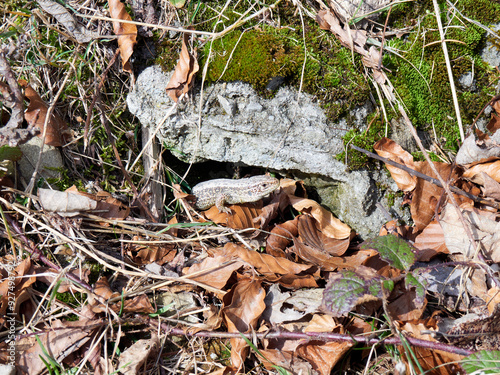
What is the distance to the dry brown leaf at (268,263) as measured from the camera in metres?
2.92

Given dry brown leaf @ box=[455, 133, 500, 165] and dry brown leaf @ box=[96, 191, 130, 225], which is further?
dry brown leaf @ box=[96, 191, 130, 225]

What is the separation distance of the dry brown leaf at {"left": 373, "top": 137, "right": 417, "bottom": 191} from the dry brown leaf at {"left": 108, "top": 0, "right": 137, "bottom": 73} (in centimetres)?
241

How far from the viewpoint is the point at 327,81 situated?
11.1 ft

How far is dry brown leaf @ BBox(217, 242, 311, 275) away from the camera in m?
2.92

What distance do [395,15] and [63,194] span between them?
134 inches

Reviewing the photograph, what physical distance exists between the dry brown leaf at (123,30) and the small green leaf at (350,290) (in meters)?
2.69

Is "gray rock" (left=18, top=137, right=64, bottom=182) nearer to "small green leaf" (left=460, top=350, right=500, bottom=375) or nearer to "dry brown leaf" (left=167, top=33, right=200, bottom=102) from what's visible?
"dry brown leaf" (left=167, top=33, right=200, bottom=102)

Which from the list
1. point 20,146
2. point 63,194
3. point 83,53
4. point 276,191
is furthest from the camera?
point 276,191

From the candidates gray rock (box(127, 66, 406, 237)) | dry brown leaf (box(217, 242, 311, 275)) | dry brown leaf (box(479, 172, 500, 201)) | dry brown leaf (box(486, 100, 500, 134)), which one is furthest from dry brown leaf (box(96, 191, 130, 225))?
dry brown leaf (box(486, 100, 500, 134))

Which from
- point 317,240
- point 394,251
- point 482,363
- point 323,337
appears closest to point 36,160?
point 317,240

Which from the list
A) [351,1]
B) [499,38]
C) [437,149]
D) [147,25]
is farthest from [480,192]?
[147,25]

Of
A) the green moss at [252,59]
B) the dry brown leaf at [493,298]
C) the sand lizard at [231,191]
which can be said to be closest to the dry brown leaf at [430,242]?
the dry brown leaf at [493,298]

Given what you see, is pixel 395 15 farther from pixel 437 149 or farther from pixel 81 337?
pixel 81 337

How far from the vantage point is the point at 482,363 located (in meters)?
2.09
